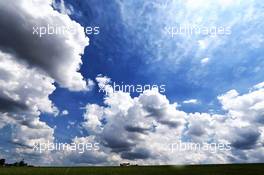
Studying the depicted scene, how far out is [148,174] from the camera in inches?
1806

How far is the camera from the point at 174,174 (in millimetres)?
44844

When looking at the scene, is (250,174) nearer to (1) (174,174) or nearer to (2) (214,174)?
(2) (214,174)

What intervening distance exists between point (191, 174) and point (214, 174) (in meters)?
3.08

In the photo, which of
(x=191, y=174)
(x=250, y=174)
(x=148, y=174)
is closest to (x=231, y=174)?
(x=250, y=174)

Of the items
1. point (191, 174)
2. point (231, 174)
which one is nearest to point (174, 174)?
point (191, 174)

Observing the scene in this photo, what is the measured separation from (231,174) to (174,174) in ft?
25.0

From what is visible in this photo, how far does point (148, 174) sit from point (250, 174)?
43.3 feet

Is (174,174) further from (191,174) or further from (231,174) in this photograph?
(231,174)

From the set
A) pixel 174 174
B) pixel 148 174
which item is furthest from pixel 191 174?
pixel 148 174

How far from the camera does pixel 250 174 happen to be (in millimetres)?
43688

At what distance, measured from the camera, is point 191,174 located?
142ft

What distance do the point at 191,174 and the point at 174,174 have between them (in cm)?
261

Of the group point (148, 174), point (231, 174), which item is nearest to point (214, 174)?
point (231, 174)

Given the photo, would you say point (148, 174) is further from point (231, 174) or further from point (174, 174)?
point (231, 174)
